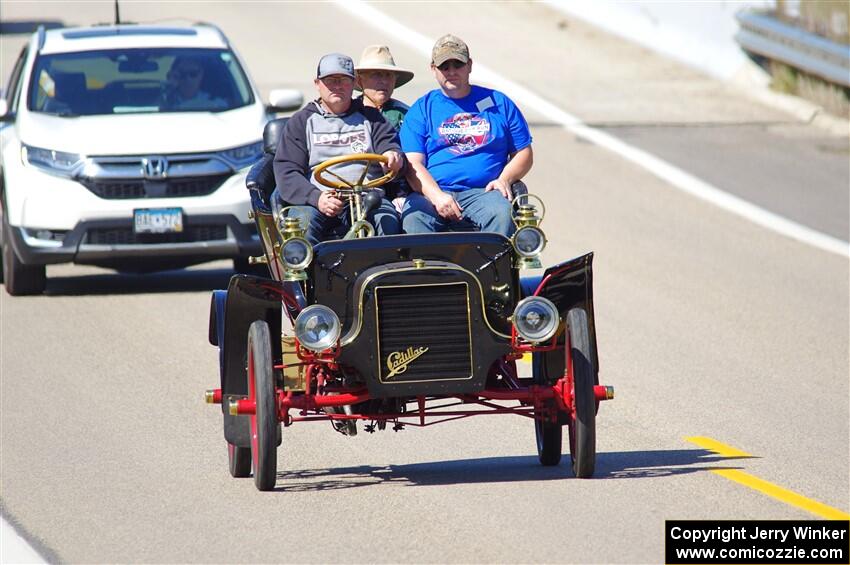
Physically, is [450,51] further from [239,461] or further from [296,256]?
[239,461]

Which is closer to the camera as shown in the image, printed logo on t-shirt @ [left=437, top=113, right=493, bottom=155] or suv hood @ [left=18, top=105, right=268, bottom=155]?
printed logo on t-shirt @ [left=437, top=113, right=493, bottom=155]

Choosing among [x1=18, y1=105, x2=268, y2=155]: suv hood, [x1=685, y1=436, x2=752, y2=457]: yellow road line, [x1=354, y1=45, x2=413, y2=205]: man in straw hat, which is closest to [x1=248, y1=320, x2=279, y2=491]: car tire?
[x1=354, y1=45, x2=413, y2=205]: man in straw hat

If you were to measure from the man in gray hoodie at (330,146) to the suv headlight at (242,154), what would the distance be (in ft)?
17.9

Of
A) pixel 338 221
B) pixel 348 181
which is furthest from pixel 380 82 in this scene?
pixel 338 221

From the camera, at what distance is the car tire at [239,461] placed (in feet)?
29.6

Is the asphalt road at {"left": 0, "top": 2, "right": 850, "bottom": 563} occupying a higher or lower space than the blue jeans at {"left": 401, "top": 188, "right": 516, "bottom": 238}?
lower

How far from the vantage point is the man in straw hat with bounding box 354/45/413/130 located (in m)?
10.3

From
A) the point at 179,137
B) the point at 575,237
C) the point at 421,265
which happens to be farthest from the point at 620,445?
the point at 575,237

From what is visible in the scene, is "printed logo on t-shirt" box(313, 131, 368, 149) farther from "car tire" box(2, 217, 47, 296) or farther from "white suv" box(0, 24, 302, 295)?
"car tire" box(2, 217, 47, 296)

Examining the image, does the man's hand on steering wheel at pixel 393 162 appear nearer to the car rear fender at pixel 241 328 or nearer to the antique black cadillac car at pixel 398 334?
the antique black cadillac car at pixel 398 334

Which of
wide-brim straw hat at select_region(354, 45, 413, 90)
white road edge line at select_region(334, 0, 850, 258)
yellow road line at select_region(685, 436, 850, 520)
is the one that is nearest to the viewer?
yellow road line at select_region(685, 436, 850, 520)

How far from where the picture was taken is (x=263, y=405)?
8.34 metres

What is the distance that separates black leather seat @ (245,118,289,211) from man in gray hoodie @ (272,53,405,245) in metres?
0.09

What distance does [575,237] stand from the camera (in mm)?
17359
